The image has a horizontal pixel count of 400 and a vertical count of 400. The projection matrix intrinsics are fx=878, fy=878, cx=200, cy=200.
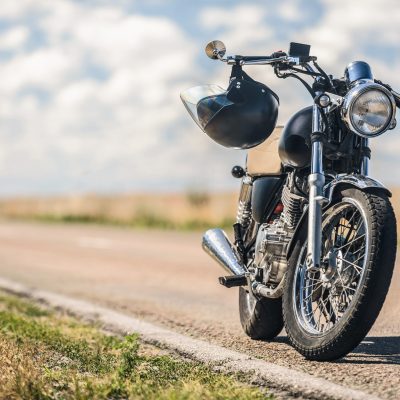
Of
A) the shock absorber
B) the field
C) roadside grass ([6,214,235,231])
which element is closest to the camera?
the shock absorber

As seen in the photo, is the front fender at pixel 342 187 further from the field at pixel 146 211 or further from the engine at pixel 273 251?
the field at pixel 146 211

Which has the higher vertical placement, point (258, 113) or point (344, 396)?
point (258, 113)

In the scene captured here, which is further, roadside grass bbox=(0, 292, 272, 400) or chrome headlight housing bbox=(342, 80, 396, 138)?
chrome headlight housing bbox=(342, 80, 396, 138)

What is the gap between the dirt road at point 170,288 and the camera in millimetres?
4383

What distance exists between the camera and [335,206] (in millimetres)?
4359

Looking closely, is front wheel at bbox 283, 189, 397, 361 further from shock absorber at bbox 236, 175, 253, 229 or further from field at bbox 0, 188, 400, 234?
field at bbox 0, 188, 400, 234

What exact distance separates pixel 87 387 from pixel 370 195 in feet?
5.19

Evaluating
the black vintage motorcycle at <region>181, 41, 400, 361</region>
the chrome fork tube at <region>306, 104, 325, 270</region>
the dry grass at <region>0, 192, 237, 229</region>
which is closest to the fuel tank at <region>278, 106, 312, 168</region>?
the black vintage motorcycle at <region>181, 41, 400, 361</region>

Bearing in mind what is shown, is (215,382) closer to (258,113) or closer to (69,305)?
(258,113)

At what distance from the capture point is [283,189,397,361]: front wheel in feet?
13.1

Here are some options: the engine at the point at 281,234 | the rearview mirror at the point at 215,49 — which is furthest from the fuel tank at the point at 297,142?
the rearview mirror at the point at 215,49

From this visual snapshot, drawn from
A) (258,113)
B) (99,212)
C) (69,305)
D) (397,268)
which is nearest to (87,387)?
(258,113)

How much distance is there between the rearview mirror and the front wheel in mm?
1066

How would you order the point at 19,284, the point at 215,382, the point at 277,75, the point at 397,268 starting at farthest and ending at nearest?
the point at 397,268
the point at 19,284
the point at 277,75
the point at 215,382
